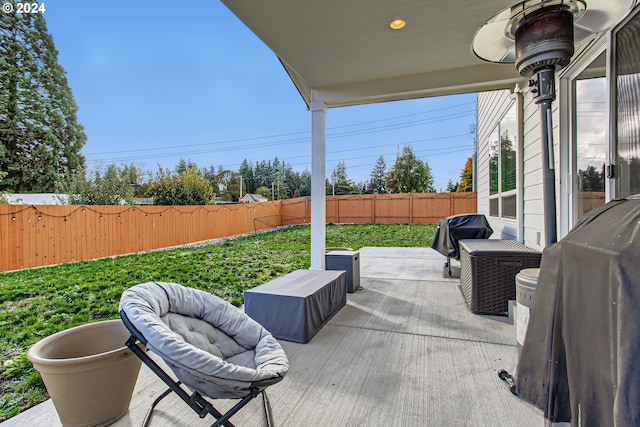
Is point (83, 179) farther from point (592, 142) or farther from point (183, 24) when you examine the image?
point (183, 24)

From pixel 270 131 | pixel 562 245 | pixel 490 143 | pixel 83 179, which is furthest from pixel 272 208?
pixel 270 131

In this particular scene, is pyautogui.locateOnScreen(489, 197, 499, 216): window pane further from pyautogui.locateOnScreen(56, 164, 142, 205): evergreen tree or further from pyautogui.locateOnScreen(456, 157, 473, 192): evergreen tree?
pyautogui.locateOnScreen(456, 157, 473, 192): evergreen tree

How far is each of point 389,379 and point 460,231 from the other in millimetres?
3009

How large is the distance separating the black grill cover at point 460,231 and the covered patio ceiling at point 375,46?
1768 mm

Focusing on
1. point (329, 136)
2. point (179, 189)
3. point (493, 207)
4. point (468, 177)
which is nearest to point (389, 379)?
point (493, 207)

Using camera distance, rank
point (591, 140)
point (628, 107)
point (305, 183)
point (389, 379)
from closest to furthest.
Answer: point (628, 107) < point (389, 379) < point (591, 140) < point (305, 183)

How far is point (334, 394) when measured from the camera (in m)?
1.93

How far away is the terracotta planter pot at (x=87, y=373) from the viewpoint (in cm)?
148

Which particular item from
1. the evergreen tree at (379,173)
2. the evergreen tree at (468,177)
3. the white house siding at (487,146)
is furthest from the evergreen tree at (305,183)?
the white house siding at (487,146)

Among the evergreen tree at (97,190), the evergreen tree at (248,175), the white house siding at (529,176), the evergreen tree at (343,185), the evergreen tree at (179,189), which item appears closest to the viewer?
the white house siding at (529,176)

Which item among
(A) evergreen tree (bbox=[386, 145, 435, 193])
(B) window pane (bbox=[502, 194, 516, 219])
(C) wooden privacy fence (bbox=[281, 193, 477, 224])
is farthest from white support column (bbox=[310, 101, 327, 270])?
→ (A) evergreen tree (bbox=[386, 145, 435, 193])

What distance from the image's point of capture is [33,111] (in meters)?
16.0

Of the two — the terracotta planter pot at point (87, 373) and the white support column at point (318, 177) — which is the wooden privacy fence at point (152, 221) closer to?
the white support column at point (318, 177)

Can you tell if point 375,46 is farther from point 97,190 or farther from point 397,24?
point 97,190
